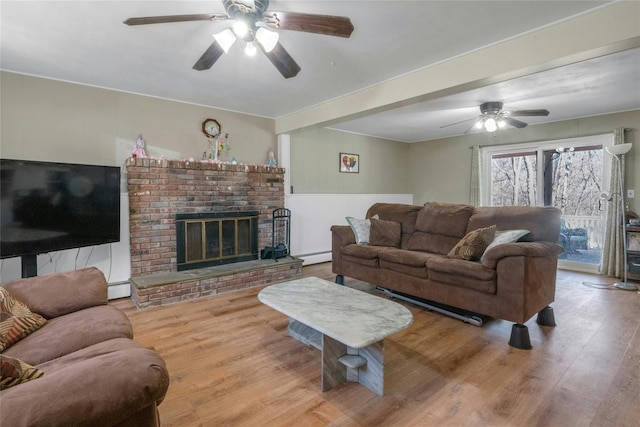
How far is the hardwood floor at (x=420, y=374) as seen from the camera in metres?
1.70

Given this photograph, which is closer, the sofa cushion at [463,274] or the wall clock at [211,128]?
the sofa cushion at [463,274]

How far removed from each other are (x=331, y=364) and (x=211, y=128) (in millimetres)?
3468

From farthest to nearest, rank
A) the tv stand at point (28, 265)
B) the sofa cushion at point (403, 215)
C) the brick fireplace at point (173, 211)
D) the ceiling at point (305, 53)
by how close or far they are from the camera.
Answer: the sofa cushion at point (403, 215), the brick fireplace at point (173, 211), the tv stand at point (28, 265), the ceiling at point (305, 53)

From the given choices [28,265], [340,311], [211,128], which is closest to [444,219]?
[340,311]

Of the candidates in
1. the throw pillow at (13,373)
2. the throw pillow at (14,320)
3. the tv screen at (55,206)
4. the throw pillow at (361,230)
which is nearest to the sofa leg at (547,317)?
the throw pillow at (361,230)

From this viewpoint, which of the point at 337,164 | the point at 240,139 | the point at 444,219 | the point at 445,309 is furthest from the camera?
the point at 337,164

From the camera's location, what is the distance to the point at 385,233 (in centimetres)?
400

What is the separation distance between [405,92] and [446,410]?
263 centimetres

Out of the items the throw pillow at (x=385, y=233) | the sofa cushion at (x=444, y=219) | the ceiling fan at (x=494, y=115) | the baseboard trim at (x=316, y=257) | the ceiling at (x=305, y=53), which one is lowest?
the baseboard trim at (x=316, y=257)

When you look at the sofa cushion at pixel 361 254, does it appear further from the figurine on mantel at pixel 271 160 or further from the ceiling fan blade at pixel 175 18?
the ceiling fan blade at pixel 175 18

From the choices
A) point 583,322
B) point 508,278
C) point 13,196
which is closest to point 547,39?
point 508,278

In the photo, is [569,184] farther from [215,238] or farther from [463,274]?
[215,238]

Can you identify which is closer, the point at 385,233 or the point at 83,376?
the point at 83,376

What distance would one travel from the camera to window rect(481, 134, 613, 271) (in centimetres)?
477
